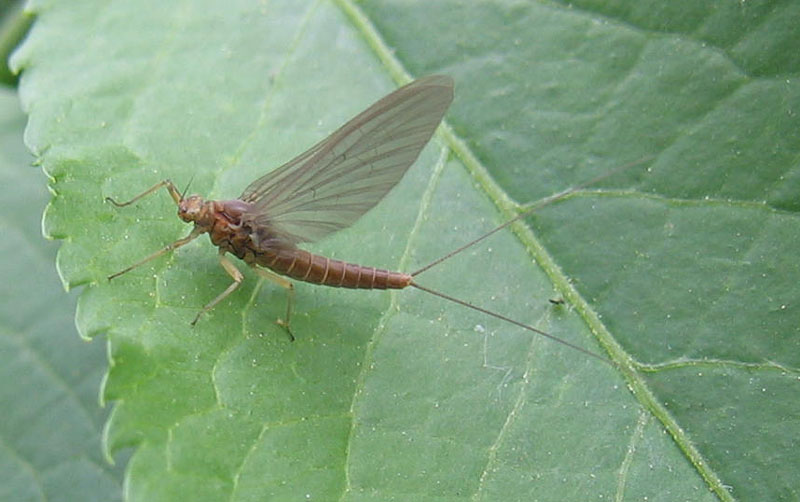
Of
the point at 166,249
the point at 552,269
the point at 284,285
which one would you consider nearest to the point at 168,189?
the point at 166,249

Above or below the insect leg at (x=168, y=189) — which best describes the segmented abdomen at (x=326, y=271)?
below

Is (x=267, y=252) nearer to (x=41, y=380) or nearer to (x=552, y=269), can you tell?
(x=552, y=269)

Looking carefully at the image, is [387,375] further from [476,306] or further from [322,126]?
[322,126]

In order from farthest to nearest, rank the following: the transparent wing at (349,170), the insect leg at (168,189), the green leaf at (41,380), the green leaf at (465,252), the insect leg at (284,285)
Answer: the green leaf at (41,380), the insect leg at (168,189), the insect leg at (284,285), the transparent wing at (349,170), the green leaf at (465,252)

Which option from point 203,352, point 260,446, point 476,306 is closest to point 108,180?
point 203,352

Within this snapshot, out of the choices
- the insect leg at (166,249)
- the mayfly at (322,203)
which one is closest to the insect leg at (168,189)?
the mayfly at (322,203)

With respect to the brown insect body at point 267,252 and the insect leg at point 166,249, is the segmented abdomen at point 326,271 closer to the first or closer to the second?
the brown insect body at point 267,252
